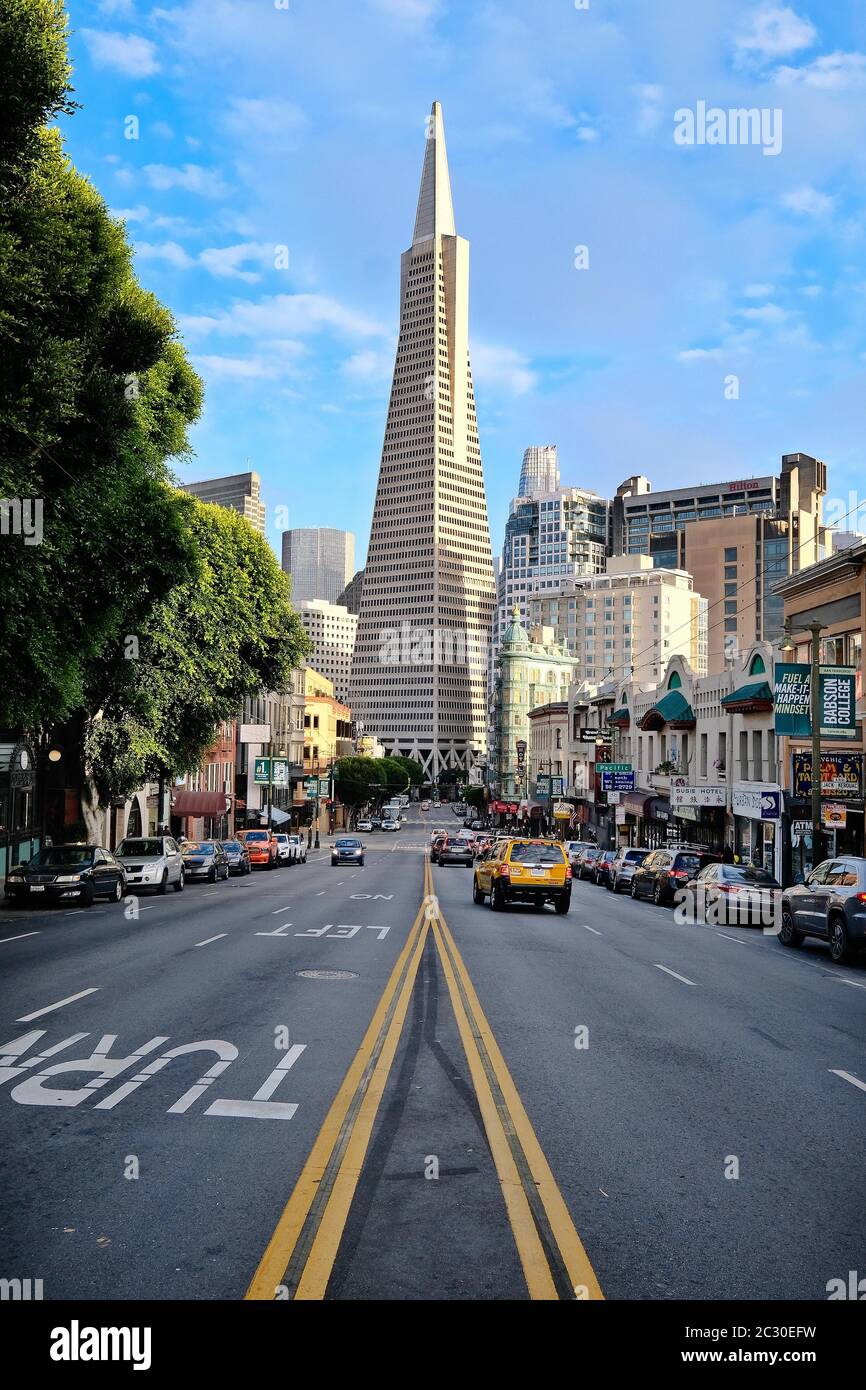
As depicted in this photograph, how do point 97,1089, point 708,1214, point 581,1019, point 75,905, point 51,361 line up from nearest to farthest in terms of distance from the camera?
point 708,1214, point 97,1089, point 581,1019, point 51,361, point 75,905

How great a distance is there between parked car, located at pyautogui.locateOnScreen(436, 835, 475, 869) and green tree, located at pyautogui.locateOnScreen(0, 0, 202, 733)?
34.1 meters

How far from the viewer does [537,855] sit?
2595 centimetres

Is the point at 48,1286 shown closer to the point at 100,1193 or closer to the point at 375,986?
the point at 100,1193

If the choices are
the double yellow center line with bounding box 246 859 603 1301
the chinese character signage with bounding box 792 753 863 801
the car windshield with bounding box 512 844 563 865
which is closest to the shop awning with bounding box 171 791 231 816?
the chinese character signage with bounding box 792 753 863 801

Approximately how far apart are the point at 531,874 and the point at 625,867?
48.2 feet

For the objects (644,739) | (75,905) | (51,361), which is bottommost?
(75,905)

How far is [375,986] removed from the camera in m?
13.6

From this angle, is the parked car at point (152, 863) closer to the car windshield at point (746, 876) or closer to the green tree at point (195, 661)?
the green tree at point (195, 661)

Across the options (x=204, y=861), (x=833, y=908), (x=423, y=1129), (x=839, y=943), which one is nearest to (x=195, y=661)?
(x=204, y=861)

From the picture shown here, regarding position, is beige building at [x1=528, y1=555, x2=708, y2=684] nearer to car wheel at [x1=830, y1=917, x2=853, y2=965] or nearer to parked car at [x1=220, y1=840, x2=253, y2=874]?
parked car at [x1=220, y1=840, x2=253, y2=874]

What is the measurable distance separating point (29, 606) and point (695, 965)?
462 inches

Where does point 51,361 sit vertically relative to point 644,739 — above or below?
above

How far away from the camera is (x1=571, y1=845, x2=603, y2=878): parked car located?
49.2 m
